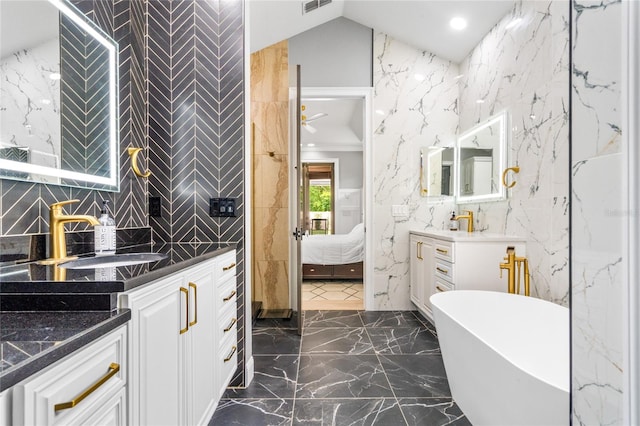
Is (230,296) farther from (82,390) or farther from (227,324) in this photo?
(82,390)

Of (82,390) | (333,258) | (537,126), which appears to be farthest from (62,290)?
(333,258)

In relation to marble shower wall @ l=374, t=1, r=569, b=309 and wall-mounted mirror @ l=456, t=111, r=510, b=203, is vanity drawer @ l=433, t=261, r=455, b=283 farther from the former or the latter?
wall-mounted mirror @ l=456, t=111, r=510, b=203

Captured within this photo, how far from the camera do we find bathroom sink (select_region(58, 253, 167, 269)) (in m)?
1.24

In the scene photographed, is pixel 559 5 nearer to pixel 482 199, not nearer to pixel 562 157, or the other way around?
pixel 562 157

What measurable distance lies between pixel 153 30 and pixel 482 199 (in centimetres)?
286

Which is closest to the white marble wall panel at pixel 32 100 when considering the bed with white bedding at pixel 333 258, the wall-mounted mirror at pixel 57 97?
the wall-mounted mirror at pixel 57 97

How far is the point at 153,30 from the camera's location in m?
1.97

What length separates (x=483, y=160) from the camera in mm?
2902

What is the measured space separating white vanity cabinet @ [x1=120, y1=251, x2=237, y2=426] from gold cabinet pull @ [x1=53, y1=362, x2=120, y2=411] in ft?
0.30

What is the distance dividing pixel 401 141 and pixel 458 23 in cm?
117

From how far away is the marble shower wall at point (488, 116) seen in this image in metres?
2.03

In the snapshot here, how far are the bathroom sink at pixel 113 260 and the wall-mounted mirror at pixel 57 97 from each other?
36cm

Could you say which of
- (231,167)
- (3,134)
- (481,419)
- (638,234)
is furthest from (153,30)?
(481,419)

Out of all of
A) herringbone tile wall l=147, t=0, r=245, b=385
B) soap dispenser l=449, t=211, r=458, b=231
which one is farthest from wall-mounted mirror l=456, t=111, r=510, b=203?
herringbone tile wall l=147, t=0, r=245, b=385
